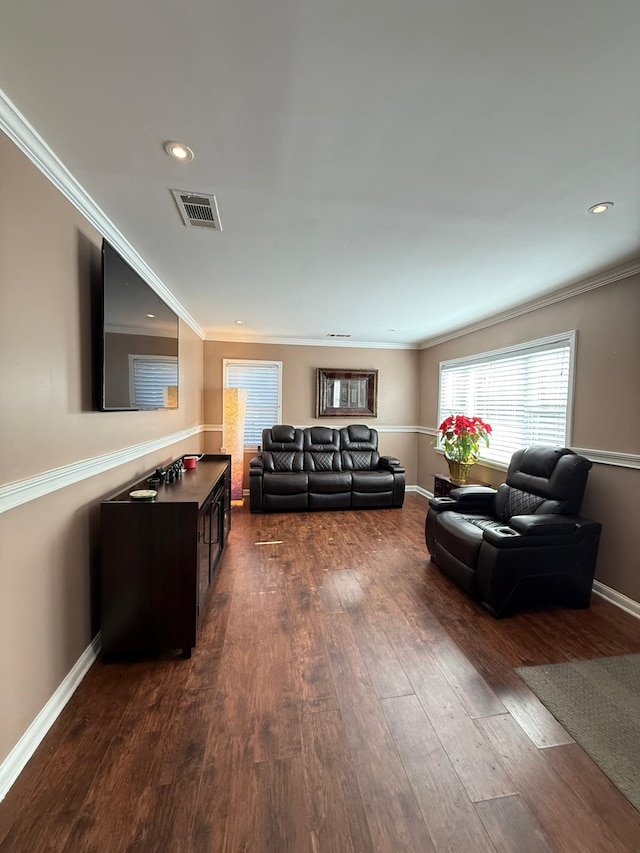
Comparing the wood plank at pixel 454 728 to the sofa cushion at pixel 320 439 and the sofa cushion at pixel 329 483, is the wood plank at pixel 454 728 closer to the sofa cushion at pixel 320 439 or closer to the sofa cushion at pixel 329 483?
the sofa cushion at pixel 329 483

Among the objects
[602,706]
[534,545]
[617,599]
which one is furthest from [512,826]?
[617,599]

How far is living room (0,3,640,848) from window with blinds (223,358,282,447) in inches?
90.5

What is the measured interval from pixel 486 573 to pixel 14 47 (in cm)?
329

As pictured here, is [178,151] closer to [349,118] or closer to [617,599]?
[349,118]

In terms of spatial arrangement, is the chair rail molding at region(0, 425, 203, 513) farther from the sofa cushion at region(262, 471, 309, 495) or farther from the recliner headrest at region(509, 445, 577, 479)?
the recliner headrest at region(509, 445, 577, 479)

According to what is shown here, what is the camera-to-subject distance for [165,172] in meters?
1.61

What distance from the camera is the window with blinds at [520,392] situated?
3203mm

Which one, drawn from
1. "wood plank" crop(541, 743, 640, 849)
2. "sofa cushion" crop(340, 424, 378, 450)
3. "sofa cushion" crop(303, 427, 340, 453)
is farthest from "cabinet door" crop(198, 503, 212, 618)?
"sofa cushion" crop(340, 424, 378, 450)

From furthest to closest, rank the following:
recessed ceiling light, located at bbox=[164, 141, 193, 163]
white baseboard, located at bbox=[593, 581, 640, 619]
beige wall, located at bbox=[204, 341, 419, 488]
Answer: beige wall, located at bbox=[204, 341, 419, 488] → white baseboard, located at bbox=[593, 581, 640, 619] → recessed ceiling light, located at bbox=[164, 141, 193, 163]

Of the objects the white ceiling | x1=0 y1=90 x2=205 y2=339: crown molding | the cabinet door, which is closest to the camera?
the white ceiling

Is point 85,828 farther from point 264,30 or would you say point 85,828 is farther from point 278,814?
point 264,30

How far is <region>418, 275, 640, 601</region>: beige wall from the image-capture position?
8.37ft

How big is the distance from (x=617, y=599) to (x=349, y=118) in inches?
137

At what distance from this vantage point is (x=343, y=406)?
595 centimetres
